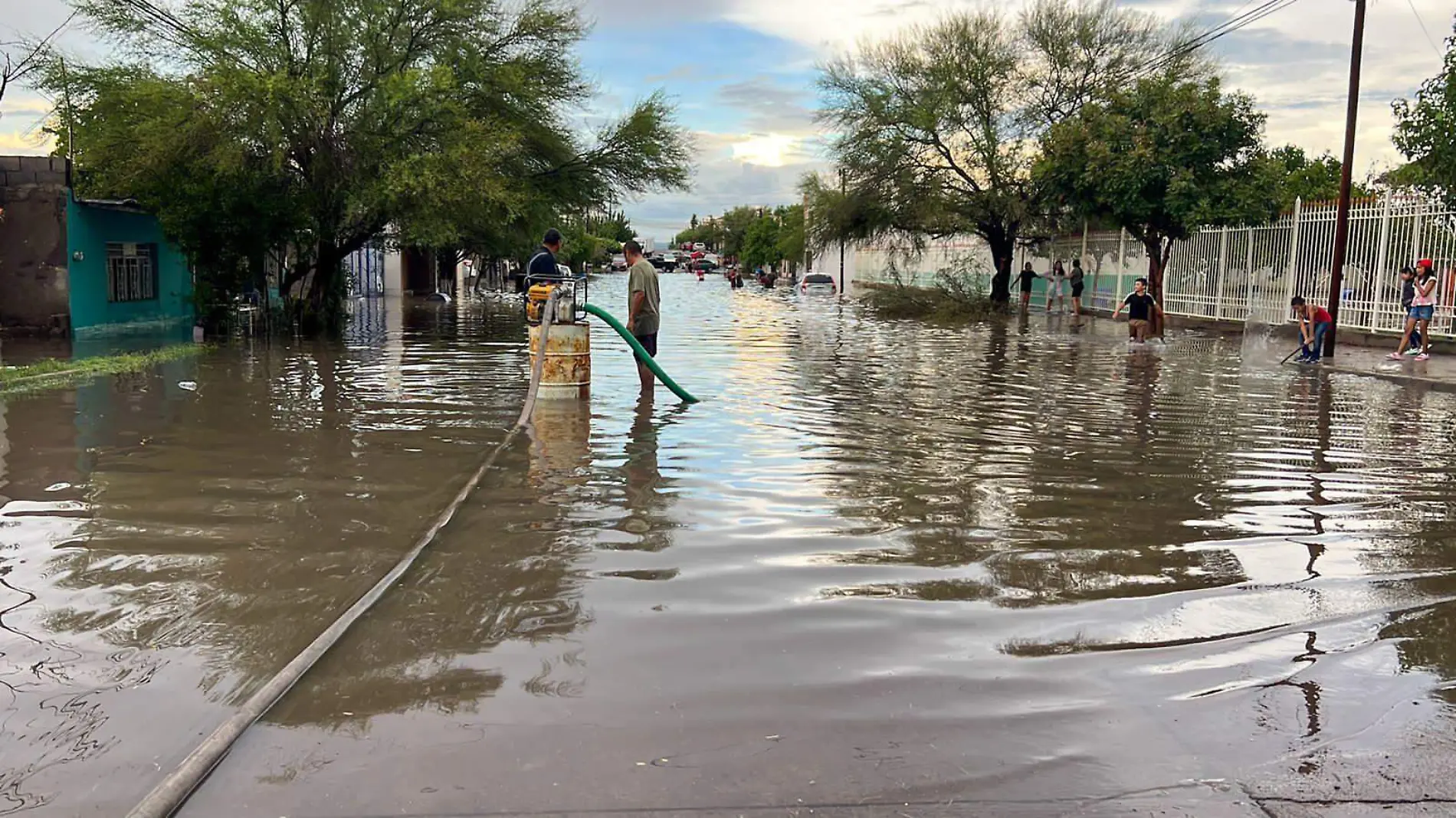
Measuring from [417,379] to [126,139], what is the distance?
900 cm

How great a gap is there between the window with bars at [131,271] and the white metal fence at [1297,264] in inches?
925

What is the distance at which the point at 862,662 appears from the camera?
13.4 ft

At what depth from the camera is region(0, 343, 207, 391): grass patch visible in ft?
40.5

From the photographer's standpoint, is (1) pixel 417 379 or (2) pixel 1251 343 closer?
(1) pixel 417 379

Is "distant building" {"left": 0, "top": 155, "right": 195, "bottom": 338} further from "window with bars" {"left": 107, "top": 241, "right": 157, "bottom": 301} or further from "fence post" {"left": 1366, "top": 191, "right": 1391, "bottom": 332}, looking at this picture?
"fence post" {"left": 1366, "top": 191, "right": 1391, "bottom": 332}

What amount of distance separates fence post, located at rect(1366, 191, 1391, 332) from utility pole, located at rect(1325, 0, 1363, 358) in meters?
1.54

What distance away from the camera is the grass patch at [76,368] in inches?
486

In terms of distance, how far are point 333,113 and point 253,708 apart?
61.2 ft

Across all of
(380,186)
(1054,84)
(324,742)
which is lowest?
(324,742)

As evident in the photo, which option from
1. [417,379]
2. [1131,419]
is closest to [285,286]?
[417,379]

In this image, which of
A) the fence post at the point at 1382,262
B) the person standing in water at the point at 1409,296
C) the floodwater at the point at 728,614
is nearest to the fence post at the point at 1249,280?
the fence post at the point at 1382,262

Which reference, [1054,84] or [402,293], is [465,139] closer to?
[1054,84]

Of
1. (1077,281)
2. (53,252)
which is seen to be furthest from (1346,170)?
(53,252)

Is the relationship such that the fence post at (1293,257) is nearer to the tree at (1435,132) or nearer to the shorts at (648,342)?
the tree at (1435,132)
